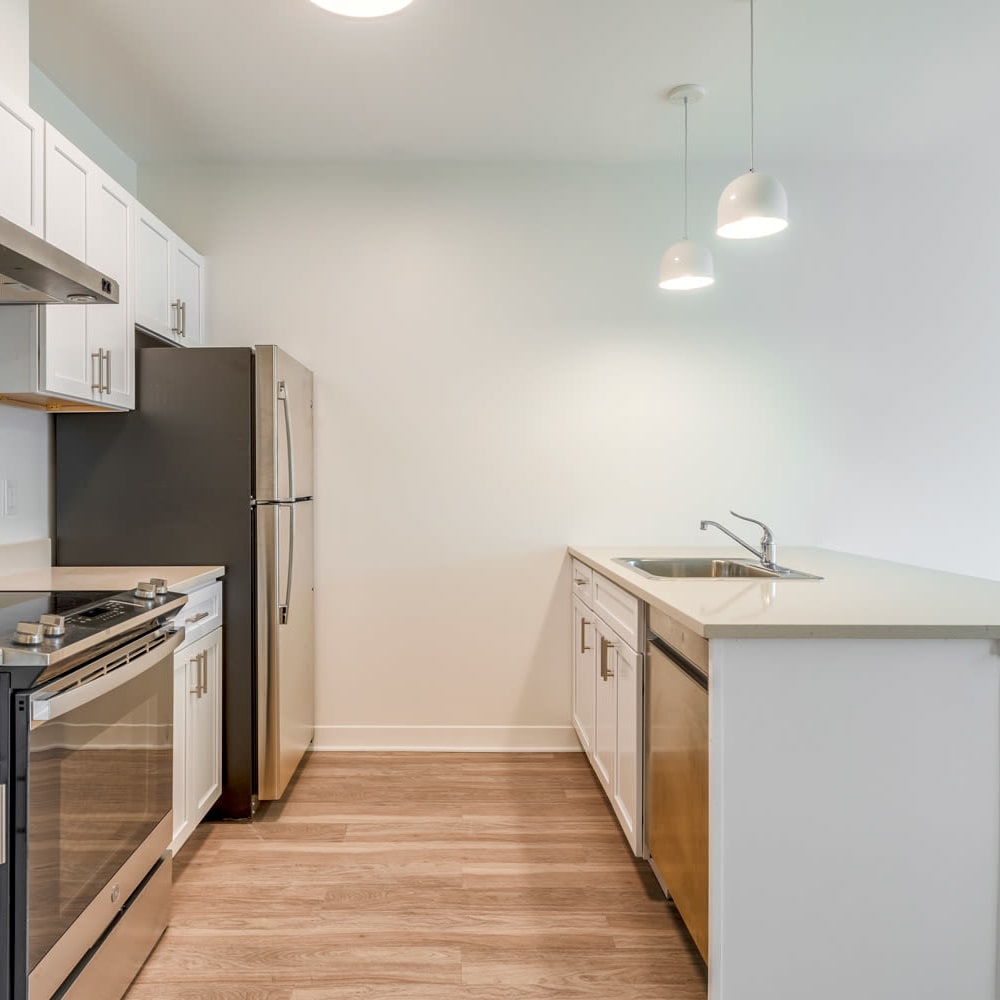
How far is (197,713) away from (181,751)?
173 millimetres

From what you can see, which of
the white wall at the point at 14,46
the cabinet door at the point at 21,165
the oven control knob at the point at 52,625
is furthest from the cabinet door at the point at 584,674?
the white wall at the point at 14,46

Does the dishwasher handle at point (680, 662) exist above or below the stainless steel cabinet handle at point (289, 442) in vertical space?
below

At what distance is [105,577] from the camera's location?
241 cm

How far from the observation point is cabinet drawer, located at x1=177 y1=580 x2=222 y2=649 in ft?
7.79

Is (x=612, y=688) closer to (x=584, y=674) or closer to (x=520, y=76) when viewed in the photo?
(x=584, y=674)

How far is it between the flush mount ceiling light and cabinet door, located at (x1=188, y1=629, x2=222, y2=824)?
1891 mm

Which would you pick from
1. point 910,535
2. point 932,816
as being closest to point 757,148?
point 910,535

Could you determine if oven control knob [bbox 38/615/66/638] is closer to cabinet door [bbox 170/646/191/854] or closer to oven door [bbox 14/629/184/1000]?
oven door [bbox 14/629/184/1000]

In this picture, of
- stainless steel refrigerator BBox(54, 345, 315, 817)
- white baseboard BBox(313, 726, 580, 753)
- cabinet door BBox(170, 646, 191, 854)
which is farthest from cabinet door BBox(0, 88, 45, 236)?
white baseboard BBox(313, 726, 580, 753)

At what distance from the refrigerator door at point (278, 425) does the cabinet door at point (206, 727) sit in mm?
582

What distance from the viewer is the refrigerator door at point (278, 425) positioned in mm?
2705

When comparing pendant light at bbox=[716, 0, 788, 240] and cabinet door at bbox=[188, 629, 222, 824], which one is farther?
cabinet door at bbox=[188, 629, 222, 824]

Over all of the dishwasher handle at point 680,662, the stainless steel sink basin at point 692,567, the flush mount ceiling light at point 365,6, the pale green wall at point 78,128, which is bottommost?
the dishwasher handle at point 680,662

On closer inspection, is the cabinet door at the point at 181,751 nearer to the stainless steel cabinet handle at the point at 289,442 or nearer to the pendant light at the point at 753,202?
the stainless steel cabinet handle at the point at 289,442
